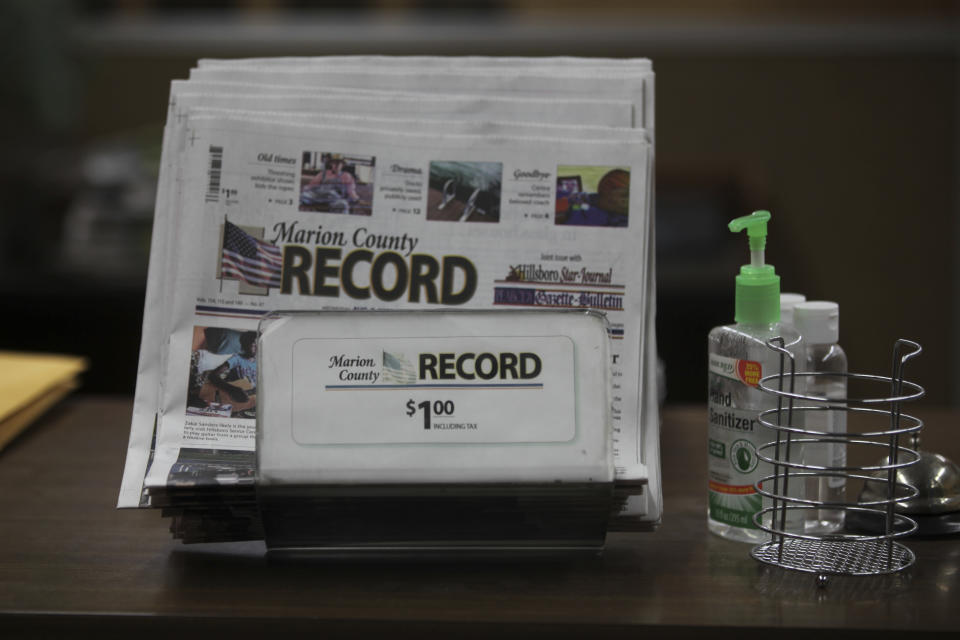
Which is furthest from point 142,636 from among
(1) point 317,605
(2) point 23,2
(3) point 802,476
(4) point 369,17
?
(4) point 369,17

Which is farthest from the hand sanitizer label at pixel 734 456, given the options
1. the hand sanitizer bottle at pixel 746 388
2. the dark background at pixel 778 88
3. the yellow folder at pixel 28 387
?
the dark background at pixel 778 88

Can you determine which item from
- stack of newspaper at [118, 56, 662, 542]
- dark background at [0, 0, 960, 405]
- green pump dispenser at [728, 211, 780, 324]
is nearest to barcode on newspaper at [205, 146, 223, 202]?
stack of newspaper at [118, 56, 662, 542]

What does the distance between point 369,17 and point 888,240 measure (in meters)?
1.88

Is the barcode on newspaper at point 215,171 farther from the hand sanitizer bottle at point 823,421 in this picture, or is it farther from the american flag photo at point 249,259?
the hand sanitizer bottle at point 823,421

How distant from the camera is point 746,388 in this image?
498 mm

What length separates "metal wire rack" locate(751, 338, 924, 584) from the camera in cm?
45

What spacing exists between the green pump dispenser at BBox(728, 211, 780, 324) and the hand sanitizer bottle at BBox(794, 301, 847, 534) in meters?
0.02

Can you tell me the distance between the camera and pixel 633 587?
44 centimetres

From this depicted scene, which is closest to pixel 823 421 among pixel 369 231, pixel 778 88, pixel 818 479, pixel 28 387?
pixel 818 479

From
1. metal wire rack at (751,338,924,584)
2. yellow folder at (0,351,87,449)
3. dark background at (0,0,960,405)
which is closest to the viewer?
metal wire rack at (751,338,924,584)

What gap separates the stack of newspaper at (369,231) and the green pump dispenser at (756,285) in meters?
0.05

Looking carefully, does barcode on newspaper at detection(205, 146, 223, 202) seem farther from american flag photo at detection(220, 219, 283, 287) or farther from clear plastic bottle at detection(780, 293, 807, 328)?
clear plastic bottle at detection(780, 293, 807, 328)

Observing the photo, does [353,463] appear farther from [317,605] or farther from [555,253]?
[555,253]

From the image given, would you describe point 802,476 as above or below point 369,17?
below
